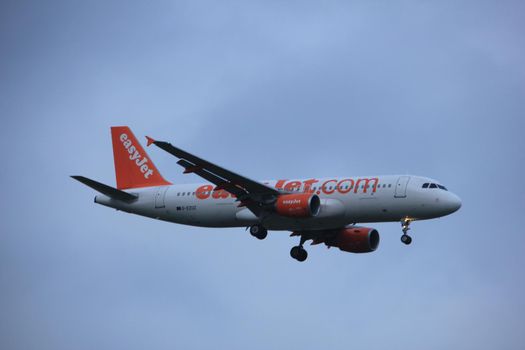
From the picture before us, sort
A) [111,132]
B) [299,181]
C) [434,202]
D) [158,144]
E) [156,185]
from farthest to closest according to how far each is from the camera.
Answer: [111,132]
[156,185]
[299,181]
[434,202]
[158,144]

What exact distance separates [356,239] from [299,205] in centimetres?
707

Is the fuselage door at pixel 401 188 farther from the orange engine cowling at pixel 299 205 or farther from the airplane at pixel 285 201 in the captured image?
the orange engine cowling at pixel 299 205

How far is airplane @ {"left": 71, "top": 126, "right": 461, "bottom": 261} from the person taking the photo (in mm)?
49344

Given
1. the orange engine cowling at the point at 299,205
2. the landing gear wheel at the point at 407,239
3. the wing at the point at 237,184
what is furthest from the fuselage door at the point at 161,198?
the landing gear wheel at the point at 407,239

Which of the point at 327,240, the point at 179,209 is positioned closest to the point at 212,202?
the point at 179,209

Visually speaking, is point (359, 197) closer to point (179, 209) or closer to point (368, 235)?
point (368, 235)

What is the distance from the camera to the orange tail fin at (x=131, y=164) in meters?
59.7

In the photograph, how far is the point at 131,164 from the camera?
6053cm

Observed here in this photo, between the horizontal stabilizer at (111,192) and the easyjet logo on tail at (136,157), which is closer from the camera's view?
the horizontal stabilizer at (111,192)

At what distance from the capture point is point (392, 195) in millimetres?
49469

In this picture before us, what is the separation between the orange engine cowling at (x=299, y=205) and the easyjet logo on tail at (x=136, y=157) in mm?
12342

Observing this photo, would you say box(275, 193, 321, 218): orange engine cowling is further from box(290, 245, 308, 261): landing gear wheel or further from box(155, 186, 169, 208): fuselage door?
box(155, 186, 169, 208): fuselage door

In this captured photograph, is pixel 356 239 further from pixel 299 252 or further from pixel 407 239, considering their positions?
pixel 407 239

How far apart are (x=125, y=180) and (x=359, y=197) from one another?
17.3m
